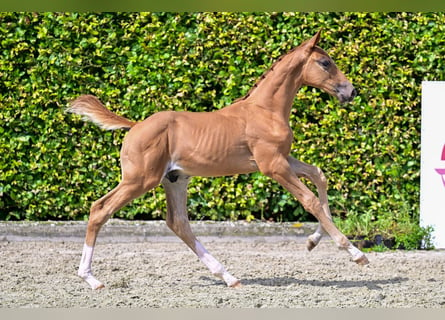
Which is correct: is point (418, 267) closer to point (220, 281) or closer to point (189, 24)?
point (220, 281)

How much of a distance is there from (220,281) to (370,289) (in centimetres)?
128

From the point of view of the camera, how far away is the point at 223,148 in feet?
19.9

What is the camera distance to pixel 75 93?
28.9ft

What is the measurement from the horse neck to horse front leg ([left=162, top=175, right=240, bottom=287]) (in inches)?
35.7

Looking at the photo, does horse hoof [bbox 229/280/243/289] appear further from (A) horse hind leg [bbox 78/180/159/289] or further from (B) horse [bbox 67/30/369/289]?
(A) horse hind leg [bbox 78/180/159/289]

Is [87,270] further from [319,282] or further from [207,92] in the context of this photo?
[207,92]

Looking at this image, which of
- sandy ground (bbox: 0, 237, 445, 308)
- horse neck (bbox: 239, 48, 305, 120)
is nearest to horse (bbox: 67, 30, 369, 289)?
horse neck (bbox: 239, 48, 305, 120)

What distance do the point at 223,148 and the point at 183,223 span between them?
2.33 ft

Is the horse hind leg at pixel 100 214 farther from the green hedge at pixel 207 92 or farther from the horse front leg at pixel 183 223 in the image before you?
the green hedge at pixel 207 92

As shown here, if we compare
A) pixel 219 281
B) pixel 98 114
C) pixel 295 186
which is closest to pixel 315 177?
pixel 295 186

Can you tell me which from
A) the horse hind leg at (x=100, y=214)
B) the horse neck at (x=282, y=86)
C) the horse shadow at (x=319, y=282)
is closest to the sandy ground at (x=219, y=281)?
the horse shadow at (x=319, y=282)

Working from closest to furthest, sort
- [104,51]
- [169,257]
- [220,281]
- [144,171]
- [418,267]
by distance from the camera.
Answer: [144,171], [220,281], [418,267], [169,257], [104,51]

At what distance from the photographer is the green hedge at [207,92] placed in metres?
8.70

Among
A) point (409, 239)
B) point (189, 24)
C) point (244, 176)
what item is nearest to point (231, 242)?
point (244, 176)
